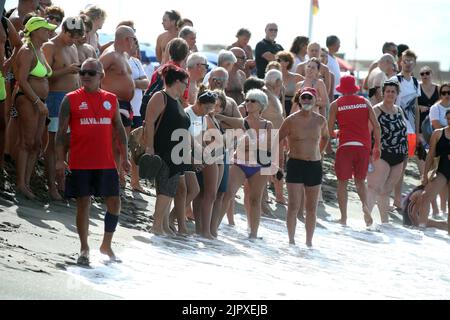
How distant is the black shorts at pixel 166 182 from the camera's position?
1212 centimetres

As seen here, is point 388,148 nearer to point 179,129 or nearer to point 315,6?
point 179,129

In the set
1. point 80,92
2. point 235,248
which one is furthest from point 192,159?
point 80,92

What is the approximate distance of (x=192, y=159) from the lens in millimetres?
12586

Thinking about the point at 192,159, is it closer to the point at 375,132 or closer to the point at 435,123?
the point at 375,132

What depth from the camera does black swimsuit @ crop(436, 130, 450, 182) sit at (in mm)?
16109

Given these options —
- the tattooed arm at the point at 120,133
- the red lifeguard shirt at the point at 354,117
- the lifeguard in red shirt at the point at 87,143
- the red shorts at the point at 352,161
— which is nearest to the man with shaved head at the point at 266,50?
the red lifeguard shirt at the point at 354,117

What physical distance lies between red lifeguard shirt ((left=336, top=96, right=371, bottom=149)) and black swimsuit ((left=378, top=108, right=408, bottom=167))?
744 millimetres

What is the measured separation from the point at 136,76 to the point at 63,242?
4020 millimetres

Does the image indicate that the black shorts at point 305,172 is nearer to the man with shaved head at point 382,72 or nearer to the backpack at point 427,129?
the man with shaved head at point 382,72

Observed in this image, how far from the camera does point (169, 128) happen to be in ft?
39.8

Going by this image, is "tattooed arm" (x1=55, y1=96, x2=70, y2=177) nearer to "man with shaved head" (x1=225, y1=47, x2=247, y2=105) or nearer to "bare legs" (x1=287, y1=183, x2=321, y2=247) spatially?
"bare legs" (x1=287, y1=183, x2=321, y2=247)

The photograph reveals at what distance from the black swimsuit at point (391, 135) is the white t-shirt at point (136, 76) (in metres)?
3.29

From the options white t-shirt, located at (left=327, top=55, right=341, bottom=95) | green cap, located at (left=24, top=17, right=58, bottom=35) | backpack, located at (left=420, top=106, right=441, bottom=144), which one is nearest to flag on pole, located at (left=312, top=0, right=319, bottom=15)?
white t-shirt, located at (left=327, top=55, right=341, bottom=95)

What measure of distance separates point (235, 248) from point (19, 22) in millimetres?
3410
